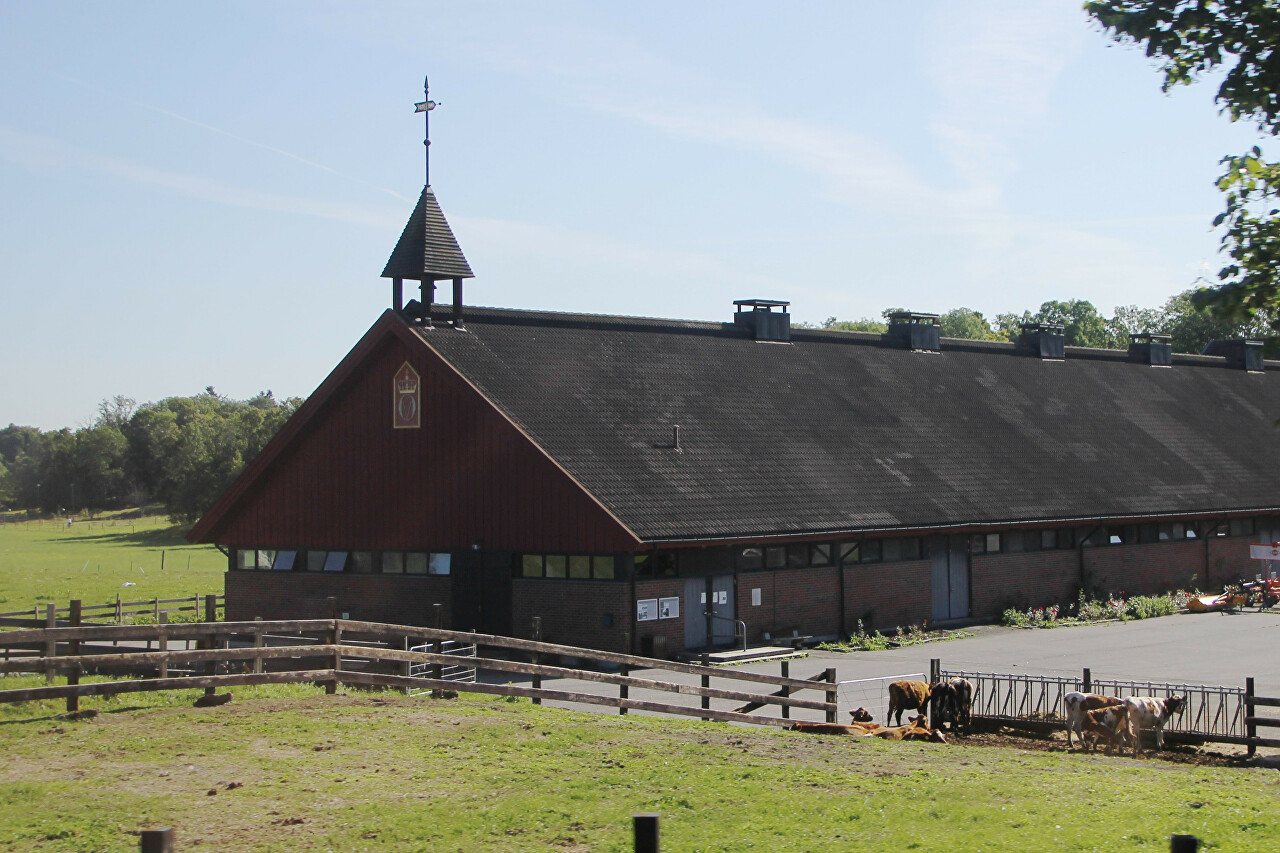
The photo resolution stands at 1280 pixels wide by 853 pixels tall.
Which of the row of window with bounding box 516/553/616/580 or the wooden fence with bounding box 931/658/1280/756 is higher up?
the row of window with bounding box 516/553/616/580

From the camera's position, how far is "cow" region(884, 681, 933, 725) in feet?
69.2

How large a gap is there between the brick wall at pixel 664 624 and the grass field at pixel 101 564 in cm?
2681

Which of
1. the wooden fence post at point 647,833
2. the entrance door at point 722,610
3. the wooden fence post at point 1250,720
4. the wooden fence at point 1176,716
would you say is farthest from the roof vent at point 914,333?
the wooden fence post at point 647,833

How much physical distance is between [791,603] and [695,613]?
2.94 m

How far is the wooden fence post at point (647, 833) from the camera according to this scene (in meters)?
7.40

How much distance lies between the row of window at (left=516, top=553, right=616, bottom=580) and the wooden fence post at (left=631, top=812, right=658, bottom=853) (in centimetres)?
2406

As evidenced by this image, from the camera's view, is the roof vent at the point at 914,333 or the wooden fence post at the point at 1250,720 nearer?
the wooden fence post at the point at 1250,720

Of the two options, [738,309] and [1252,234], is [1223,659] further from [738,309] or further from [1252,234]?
[1252,234]

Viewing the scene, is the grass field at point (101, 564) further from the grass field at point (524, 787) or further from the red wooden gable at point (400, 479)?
the grass field at point (524, 787)

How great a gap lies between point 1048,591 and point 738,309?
1338 centimetres

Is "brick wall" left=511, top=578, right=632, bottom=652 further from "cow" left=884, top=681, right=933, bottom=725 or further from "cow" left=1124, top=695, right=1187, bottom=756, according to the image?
"cow" left=1124, top=695, right=1187, bottom=756

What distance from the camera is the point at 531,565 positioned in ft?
108

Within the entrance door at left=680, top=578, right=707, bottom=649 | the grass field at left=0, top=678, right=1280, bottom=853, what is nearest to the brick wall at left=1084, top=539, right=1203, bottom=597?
the entrance door at left=680, top=578, right=707, bottom=649

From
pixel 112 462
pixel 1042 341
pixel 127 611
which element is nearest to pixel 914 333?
pixel 1042 341
